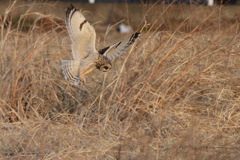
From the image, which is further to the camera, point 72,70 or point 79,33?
point 72,70

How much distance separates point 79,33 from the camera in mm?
2854

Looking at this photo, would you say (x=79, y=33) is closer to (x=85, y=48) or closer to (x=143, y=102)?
(x=85, y=48)

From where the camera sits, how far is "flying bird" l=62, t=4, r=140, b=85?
2.77m

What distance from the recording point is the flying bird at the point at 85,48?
2.77 metres

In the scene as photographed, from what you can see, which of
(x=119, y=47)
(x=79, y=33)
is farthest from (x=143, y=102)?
(x=79, y=33)

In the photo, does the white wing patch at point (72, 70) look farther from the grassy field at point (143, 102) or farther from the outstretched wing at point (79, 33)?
the grassy field at point (143, 102)

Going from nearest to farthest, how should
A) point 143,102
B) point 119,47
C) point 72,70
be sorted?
point 119,47
point 72,70
point 143,102

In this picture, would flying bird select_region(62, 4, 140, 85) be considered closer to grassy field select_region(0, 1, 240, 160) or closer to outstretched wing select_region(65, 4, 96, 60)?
outstretched wing select_region(65, 4, 96, 60)

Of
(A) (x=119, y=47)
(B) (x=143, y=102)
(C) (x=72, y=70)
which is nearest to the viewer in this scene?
(A) (x=119, y=47)

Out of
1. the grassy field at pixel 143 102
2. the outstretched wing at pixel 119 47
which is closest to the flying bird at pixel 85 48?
the outstretched wing at pixel 119 47

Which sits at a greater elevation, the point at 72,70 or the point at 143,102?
the point at 72,70

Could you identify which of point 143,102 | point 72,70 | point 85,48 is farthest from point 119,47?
point 143,102

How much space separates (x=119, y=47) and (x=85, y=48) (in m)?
0.25

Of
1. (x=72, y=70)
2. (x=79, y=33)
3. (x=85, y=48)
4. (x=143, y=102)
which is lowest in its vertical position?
(x=143, y=102)
